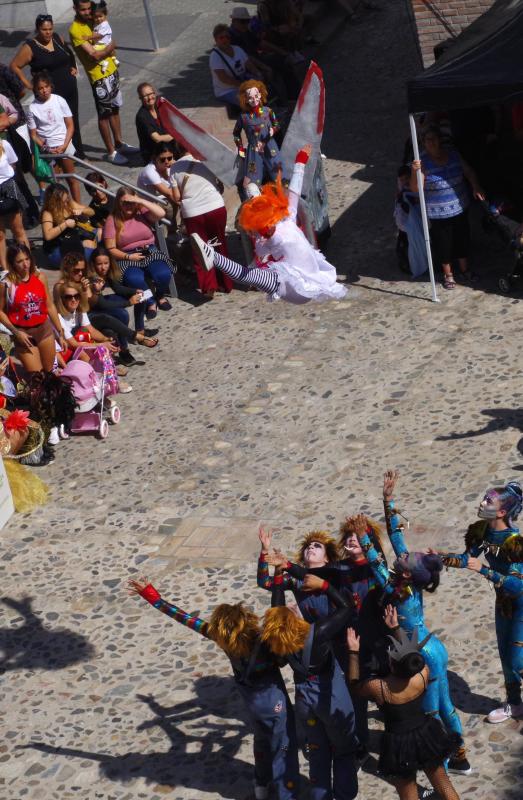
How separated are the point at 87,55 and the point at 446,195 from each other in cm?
479

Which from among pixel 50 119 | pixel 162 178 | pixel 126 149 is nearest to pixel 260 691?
pixel 162 178

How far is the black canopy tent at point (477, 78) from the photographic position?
10.5 m

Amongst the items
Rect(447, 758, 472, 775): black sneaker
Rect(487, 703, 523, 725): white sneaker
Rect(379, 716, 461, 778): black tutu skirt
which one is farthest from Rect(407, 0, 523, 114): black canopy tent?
Rect(379, 716, 461, 778): black tutu skirt

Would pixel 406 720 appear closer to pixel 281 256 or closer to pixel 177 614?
pixel 177 614

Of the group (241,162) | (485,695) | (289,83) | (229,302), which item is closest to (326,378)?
(229,302)

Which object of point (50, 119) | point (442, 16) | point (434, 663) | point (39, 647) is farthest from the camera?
point (442, 16)

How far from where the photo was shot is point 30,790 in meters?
6.70

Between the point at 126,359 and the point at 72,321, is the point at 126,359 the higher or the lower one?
the lower one

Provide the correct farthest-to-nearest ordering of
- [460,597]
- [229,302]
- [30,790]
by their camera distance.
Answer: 1. [229,302]
2. [460,597]
3. [30,790]

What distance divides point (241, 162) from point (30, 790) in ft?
23.6

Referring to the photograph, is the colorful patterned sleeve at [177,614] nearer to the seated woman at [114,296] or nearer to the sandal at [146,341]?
the seated woman at [114,296]

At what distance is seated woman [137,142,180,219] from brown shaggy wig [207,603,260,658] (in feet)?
22.3

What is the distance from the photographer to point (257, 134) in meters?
12.1

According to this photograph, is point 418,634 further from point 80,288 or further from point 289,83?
point 289,83
